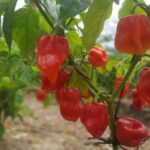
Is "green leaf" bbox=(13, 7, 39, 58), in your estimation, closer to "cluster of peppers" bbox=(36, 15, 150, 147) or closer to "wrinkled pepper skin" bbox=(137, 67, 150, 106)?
"cluster of peppers" bbox=(36, 15, 150, 147)

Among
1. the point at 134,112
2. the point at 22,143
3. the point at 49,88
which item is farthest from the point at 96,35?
the point at 134,112

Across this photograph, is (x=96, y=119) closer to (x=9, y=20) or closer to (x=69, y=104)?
(x=69, y=104)

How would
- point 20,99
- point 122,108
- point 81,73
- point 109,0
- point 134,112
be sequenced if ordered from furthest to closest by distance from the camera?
point 122,108 < point 134,112 < point 20,99 < point 81,73 < point 109,0

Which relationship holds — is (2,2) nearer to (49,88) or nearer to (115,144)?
(49,88)

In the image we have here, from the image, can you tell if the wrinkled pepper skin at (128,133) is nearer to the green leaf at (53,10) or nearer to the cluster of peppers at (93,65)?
the cluster of peppers at (93,65)

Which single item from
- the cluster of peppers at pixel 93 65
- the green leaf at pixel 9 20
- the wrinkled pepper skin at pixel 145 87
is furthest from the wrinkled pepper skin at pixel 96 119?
the green leaf at pixel 9 20

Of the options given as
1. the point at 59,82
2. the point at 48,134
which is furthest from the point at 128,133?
the point at 48,134

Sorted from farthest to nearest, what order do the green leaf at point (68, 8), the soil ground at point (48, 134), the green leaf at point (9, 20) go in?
1. the soil ground at point (48, 134)
2. the green leaf at point (9, 20)
3. the green leaf at point (68, 8)
